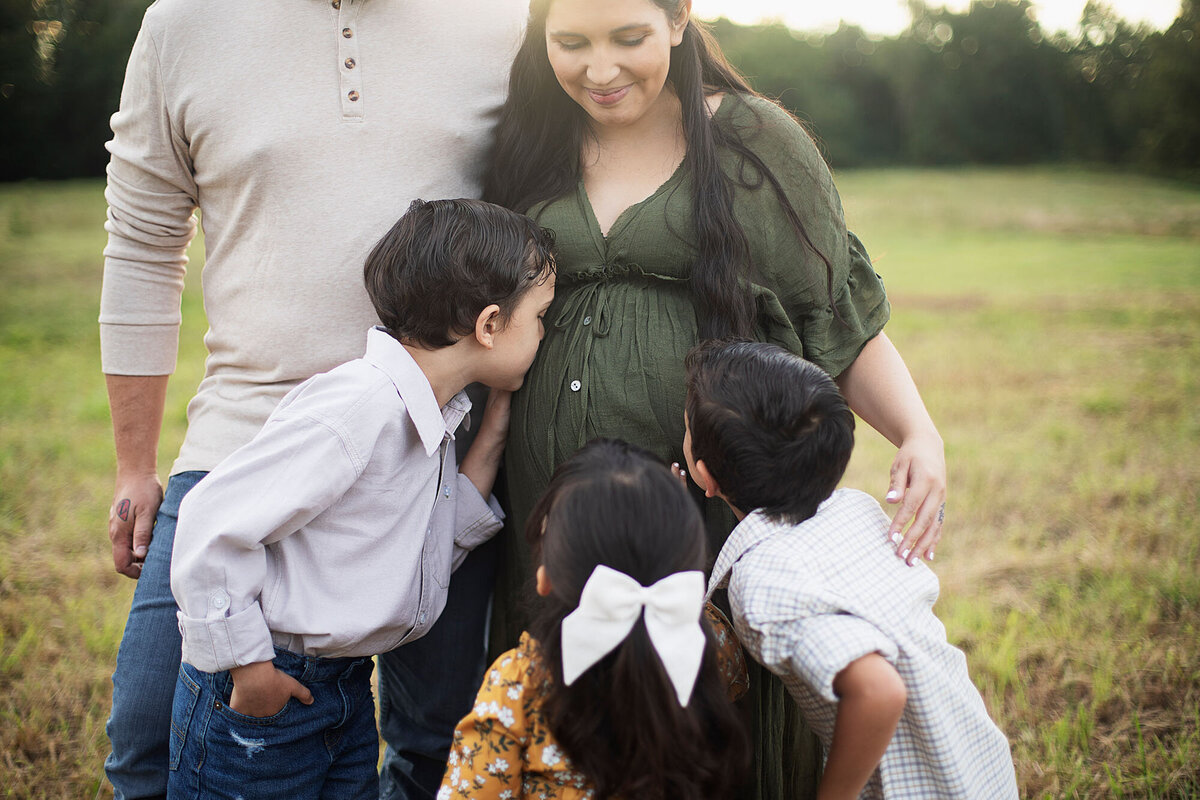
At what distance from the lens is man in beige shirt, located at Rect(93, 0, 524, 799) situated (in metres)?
1.84

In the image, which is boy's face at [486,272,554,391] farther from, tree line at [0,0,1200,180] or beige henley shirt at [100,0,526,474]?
tree line at [0,0,1200,180]

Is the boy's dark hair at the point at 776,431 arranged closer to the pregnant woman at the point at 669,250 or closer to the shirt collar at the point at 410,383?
the pregnant woman at the point at 669,250

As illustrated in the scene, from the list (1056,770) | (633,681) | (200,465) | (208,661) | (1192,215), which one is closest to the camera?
(633,681)

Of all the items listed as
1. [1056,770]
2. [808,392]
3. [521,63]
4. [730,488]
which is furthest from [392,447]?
[1056,770]

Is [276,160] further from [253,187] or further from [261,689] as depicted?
[261,689]

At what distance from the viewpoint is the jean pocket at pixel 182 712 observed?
5.51ft

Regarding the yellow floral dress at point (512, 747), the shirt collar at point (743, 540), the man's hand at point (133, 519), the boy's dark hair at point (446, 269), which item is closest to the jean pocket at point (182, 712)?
the man's hand at point (133, 519)

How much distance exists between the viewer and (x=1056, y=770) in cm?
252

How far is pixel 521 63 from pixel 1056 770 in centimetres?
232

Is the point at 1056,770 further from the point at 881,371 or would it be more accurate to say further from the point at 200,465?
the point at 200,465

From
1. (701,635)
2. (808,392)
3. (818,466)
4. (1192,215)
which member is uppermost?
(808,392)

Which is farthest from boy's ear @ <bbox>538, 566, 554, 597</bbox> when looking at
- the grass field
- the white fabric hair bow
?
the grass field

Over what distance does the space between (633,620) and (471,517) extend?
0.72 metres

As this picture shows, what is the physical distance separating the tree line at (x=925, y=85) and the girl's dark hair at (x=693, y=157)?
1200 cm
